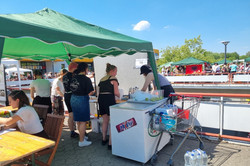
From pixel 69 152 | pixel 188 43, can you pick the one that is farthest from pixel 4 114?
pixel 188 43

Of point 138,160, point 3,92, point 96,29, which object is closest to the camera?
point 138,160

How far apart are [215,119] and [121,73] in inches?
139

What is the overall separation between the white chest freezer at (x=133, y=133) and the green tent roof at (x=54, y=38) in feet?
3.85

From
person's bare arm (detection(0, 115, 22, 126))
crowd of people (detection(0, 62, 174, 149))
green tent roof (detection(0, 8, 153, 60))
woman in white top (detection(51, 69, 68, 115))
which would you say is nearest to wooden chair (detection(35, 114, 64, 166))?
A: crowd of people (detection(0, 62, 174, 149))

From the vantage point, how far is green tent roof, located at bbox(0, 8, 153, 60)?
227 centimetres

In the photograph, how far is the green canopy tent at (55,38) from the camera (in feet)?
7.43

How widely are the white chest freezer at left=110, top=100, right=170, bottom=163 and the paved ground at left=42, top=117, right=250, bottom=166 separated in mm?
208

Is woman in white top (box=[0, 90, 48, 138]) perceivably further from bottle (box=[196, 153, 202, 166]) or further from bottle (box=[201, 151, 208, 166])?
bottle (box=[201, 151, 208, 166])

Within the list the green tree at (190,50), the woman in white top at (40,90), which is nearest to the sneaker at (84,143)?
the woman in white top at (40,90)

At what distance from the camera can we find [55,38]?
8.19 ft

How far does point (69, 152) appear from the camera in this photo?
11.1ft

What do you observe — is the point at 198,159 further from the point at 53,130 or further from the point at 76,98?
the point at 76,98

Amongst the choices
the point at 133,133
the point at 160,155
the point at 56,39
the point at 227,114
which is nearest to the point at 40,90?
the point at 56,39

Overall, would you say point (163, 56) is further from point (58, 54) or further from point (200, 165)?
point (200, 165)
